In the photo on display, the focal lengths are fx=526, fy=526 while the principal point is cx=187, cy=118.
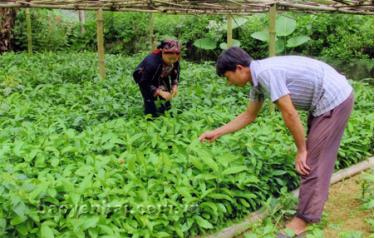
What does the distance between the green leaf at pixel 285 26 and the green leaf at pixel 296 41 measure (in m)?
0.21

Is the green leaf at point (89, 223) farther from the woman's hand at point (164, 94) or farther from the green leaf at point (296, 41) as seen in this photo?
the green leaf at point (296, 41)

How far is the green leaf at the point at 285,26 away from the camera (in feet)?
40.1

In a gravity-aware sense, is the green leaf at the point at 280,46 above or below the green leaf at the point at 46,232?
below

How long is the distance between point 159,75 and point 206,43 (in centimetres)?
813

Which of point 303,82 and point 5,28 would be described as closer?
point 303,82

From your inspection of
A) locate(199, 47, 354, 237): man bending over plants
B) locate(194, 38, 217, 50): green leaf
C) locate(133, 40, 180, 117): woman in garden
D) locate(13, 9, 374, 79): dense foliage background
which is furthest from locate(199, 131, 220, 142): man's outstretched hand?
locate(194, 38, 217, 50): green leaf

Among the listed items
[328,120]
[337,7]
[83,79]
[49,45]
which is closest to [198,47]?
[49,45]

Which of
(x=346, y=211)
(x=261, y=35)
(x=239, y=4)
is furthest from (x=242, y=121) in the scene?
(x=261, y=35)

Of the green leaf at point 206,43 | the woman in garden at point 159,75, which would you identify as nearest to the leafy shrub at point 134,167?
the woman in garden at point 159,75

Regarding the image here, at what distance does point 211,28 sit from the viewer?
13.9 m

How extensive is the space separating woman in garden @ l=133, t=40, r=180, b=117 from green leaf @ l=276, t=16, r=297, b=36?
675 cm

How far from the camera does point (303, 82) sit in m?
3.64

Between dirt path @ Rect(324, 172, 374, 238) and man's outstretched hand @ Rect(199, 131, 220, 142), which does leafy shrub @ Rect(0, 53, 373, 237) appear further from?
dirt path @ Rect(324, 172, 374, 238)

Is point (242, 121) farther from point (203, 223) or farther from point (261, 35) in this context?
point (261, 35)
